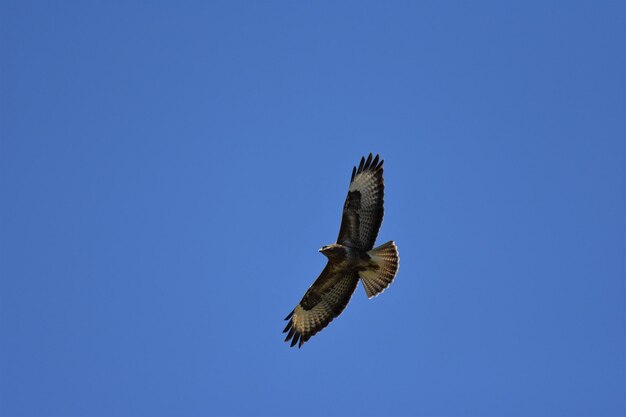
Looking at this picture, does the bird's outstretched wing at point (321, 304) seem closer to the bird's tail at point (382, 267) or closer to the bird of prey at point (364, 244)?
the bird of prey at point (364, 244)

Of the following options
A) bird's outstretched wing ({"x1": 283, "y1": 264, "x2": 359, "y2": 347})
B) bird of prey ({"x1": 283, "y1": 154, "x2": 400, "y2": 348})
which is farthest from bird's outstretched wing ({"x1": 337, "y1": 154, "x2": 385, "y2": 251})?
bird's outstretched wing ({"x1": 283, "y1": 264, "x2": 359, "y2": 347})

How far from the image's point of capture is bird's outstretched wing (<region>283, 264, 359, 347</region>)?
13.5 metres

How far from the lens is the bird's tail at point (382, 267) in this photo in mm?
12844

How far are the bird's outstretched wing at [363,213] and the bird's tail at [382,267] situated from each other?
0.17 meters

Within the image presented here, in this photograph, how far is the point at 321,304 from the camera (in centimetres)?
1384

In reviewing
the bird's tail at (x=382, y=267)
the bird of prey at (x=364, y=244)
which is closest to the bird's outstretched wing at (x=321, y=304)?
the bird of prey at (x=364, y=244)

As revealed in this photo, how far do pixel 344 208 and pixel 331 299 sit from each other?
5.16ft

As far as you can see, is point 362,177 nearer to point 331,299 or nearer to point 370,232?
point 370,232

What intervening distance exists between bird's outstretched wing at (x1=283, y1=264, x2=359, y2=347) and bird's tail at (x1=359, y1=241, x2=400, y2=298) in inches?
16.2

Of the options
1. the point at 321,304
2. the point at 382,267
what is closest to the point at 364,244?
the point at 382,267

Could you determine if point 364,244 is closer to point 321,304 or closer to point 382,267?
point 382,267

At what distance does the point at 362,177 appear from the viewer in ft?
43.2

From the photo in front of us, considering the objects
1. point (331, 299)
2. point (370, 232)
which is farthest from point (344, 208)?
point (331, 299)

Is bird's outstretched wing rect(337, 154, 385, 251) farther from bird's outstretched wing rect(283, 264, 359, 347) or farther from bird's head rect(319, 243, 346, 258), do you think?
bird's outstretched wing rect(283, 264, 359, 347)
